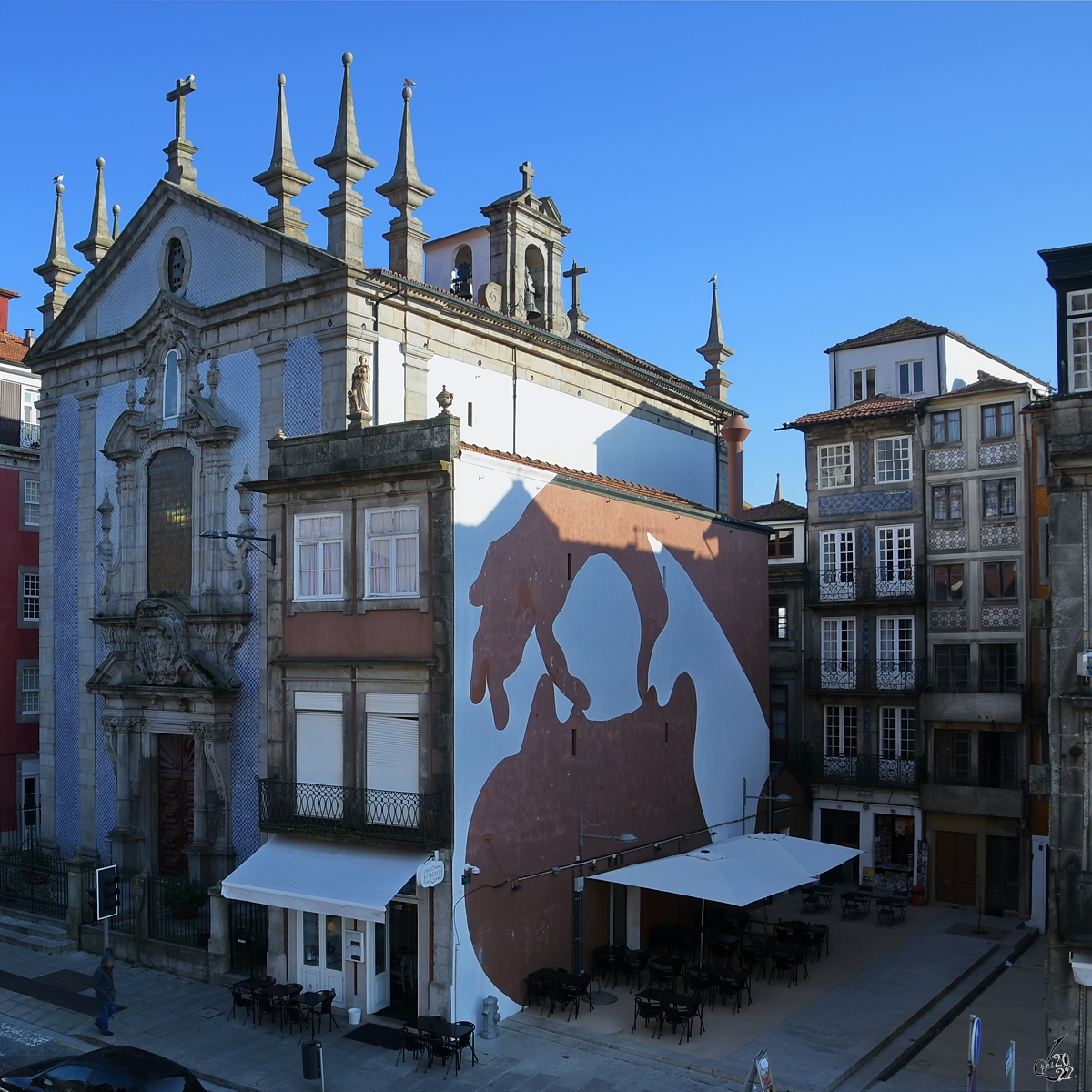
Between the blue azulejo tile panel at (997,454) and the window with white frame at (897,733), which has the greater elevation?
the blue azulejo tile panel at (997,454)

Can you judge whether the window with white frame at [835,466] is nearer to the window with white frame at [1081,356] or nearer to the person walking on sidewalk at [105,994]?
the window with white frame at [1081,356]

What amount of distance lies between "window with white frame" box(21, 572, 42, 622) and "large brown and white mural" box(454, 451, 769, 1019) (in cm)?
2097

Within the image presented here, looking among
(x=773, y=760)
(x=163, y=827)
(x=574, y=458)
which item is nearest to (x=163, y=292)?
(x=574, y=458)

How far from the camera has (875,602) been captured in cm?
3203

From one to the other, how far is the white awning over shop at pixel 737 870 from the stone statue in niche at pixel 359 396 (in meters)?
10.1

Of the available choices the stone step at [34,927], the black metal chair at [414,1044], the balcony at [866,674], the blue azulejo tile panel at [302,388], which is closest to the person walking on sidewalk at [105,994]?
the black metal chair at [414,1044]

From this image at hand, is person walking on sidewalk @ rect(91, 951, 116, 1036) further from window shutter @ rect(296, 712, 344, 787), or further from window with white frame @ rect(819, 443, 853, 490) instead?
window with white frame @ rect(819, 443, 853, 490)

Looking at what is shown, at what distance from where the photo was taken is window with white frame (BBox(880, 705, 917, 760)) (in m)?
31.6

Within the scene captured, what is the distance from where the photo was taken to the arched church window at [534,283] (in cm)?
2995

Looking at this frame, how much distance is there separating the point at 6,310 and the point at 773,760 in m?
30.6

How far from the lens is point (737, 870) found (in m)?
22.4

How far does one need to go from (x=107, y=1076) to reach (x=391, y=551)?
9423mm

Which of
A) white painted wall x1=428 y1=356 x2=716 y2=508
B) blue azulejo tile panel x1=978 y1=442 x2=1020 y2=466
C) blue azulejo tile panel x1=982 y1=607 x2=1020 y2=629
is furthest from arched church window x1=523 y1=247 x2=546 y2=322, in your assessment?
blue azulejo tile panel x1=982 y1=607 x2=1020 y2=629

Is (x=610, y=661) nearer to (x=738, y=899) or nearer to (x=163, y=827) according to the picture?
(x=738, y=899)
